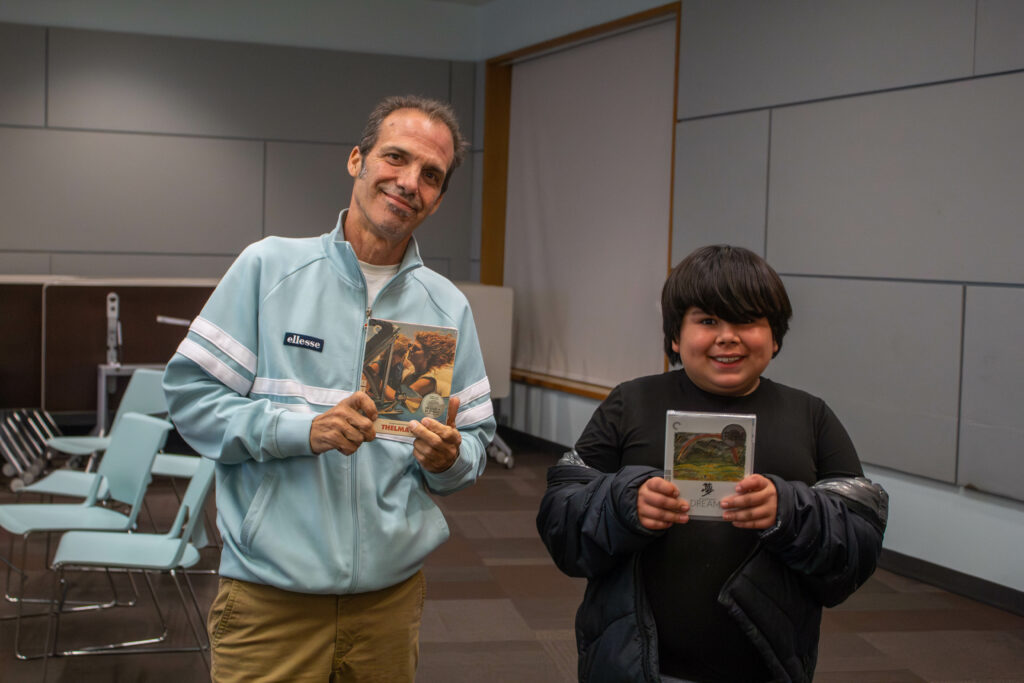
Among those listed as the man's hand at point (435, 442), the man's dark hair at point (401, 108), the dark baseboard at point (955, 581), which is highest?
the man's dark hair at point (401, 108)

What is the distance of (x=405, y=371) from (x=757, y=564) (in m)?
0.60

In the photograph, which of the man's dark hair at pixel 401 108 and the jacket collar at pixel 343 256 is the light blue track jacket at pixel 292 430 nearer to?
the jacket collar at pixel 343 256

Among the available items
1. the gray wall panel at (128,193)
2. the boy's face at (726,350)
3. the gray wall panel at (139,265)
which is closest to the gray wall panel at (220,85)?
the gray wall panel at (128,193)

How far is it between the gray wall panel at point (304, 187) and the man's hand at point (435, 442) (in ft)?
22.3

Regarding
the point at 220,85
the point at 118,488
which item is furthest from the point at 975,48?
the point at 220,85

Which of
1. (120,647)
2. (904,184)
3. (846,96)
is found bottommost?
(120,647)

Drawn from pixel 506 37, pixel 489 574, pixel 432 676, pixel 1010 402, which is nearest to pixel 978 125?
pixel 1010 402

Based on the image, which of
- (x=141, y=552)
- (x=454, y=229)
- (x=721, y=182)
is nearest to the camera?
(x=141, y=552)

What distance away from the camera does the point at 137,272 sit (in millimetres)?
7938

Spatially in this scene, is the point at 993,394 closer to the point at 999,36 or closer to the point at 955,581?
the point at 955,581

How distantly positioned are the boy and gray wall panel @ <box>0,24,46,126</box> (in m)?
7.22

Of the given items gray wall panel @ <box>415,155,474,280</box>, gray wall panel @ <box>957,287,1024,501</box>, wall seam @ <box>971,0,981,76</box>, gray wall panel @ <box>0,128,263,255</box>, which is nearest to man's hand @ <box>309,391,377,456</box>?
gray wall panel @ <box>957,287,1024,501</box>

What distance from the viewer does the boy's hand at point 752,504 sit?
142 centimetres

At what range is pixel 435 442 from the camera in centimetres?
Answer: 159
